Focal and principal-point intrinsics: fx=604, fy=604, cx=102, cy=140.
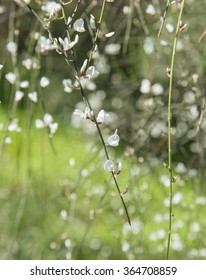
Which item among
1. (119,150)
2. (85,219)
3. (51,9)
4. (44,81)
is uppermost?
(51,9)

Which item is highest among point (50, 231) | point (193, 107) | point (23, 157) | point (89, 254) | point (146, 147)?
point (193, 107)

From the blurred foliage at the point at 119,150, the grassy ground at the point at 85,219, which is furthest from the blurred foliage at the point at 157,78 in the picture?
the grassy ground at the point at 85,219

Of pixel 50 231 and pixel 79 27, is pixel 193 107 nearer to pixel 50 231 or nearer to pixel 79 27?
pixel 79 27

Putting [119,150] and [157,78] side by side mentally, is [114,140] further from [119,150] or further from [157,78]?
[119,150]

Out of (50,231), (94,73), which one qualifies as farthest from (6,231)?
(94,73)

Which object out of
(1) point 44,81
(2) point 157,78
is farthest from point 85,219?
(1) point 44,81

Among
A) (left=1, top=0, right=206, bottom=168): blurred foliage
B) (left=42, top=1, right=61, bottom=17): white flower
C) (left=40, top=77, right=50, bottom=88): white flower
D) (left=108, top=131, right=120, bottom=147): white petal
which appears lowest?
(left=1, top=0, right=206, bottom=168): blurred foliage

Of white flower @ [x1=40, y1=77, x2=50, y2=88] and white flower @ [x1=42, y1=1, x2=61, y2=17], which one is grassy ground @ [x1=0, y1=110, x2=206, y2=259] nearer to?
white flower @ [x1=40, y1=77, x2=50, y2=88]

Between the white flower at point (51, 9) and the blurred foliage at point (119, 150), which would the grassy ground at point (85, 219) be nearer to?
the blurred foliage at point (119, 150)

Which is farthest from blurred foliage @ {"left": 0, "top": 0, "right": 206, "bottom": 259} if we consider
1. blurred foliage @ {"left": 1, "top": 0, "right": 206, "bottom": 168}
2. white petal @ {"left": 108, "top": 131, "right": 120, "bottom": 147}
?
white petal @ {"left": 108, "top": 131, "right": 120, "bottom": 147}
